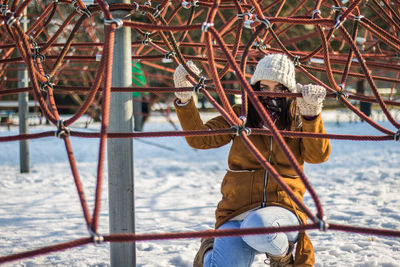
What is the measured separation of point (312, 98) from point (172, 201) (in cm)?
192

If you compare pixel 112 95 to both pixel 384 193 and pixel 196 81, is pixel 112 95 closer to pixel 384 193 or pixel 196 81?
pixel 196 81

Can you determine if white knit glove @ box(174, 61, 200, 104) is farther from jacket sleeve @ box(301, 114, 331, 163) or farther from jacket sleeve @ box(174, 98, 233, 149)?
jacket sleeve @ box(301, 114, 331, 163)

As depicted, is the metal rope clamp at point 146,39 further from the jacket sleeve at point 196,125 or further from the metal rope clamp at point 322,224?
the metal rope clamp at point 322,224

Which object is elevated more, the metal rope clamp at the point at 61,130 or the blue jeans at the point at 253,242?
the metal rope clamp at the point at 61,130

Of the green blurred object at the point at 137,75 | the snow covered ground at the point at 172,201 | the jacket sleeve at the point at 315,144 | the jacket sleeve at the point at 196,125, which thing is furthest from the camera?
the green blurred object at the point at 137,75

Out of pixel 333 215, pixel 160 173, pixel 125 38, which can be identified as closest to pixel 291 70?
pixel 125 38

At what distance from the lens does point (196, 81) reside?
55.8 inches

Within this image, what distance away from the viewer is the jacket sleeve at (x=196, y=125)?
1369 mm

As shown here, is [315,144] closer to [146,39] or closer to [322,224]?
[322,224]

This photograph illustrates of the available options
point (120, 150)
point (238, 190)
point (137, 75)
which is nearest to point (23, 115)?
point (137, 75)

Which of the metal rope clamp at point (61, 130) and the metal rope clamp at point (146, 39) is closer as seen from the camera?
the metal rope clamp at point (61, 130)

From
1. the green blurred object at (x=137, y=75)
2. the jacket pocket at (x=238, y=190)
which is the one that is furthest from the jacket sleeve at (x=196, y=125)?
the green blurred object at (x=137, y=75)

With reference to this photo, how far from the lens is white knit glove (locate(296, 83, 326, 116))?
3.93 ft

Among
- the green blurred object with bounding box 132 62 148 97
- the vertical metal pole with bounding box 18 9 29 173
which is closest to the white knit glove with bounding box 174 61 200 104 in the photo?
the green blurred object with bounding box 132 62 148 97
